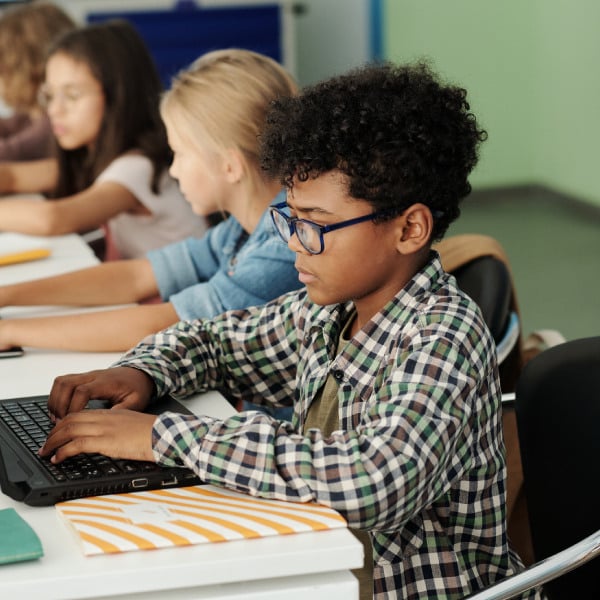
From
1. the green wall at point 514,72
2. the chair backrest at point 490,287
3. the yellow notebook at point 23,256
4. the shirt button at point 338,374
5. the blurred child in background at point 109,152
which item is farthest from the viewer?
the green wall at point 514,72

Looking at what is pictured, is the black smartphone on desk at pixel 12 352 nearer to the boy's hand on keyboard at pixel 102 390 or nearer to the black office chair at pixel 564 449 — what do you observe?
the boy's hand on keyboard at pixel 102 390

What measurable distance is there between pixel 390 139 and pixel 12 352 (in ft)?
2.57

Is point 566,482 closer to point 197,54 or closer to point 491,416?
point 491,416

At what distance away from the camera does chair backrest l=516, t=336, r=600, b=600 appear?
1341mm

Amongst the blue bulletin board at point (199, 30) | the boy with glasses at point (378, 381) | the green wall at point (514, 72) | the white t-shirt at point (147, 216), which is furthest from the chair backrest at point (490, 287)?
the blue bulletin board at point (199, 30)

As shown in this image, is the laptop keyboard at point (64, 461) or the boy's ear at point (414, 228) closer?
the laptop keyboard at point (64, 461)

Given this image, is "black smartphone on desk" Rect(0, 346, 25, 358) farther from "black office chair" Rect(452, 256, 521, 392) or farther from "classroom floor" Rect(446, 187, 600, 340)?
"classroom floor" Rect(446, 187, 600, 340)

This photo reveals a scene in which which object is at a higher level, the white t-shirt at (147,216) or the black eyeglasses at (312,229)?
the black eyeglasses at (312,229)

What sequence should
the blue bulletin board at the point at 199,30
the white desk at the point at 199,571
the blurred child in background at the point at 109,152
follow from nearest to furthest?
the white desk at the point at 199,571
the blurred child in background at the point at 109,152
the blue bulletin board at the point at 199,30

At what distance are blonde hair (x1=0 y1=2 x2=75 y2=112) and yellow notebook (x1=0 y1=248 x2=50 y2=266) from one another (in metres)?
1.48

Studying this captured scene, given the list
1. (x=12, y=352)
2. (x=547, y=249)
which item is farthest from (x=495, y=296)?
(x=547, y=249)

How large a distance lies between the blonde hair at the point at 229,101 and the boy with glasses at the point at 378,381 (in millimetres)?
489

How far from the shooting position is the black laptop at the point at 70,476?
1.11 metres

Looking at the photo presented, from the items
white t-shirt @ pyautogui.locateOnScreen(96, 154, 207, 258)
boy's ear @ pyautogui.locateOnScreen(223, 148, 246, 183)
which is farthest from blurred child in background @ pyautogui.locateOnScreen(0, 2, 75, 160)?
boy's ear @ pyautogui.locateOnScreen(223, 148, 246, 183)
